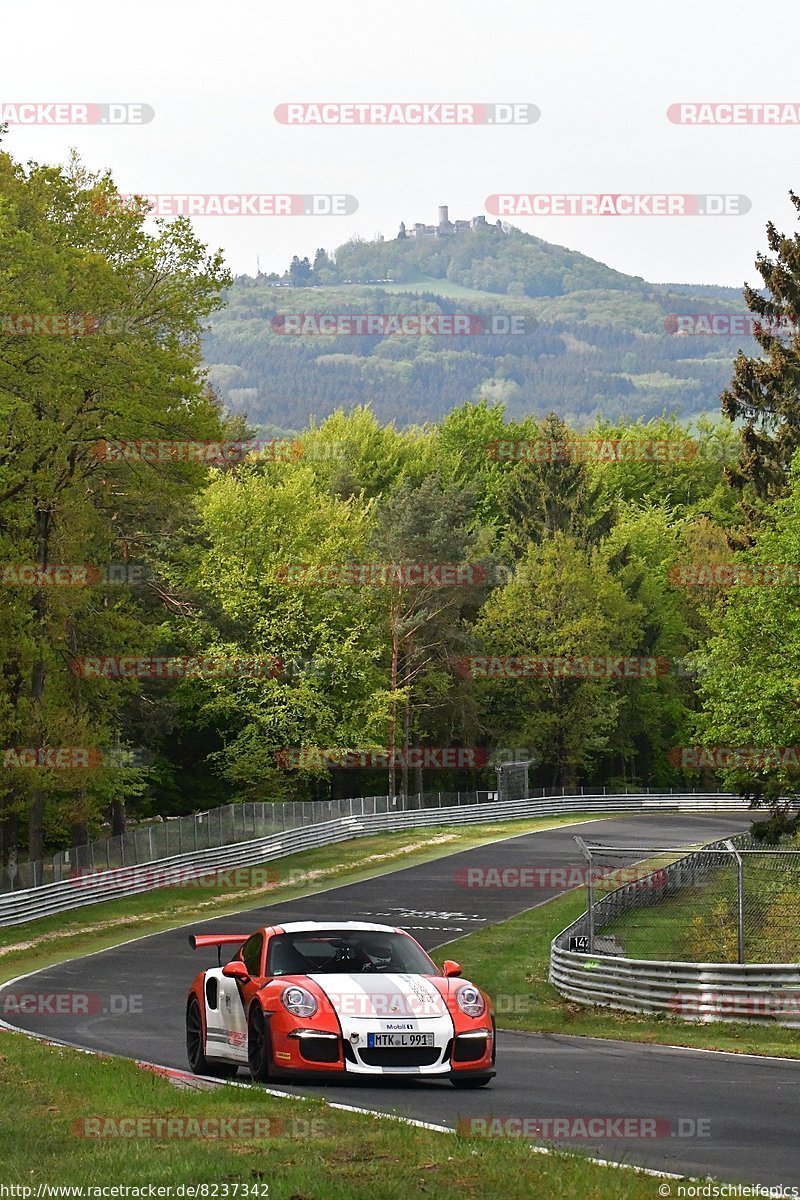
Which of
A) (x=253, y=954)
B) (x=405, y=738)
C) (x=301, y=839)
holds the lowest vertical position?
(x=301, y=839)

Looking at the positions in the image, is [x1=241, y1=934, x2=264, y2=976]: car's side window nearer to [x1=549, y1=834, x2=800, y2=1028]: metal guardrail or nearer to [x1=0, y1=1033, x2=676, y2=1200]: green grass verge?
[x1=0, y1=1033, x2=676, y2=1200]: green grass verge

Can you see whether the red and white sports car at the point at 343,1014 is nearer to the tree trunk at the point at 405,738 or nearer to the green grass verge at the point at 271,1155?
the green grass verge at the point at 271,1155

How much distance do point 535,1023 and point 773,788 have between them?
2358 cm

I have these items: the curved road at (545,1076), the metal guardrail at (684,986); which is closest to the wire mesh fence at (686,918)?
the metal guardrail at (684,986)

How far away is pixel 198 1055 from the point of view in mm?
15586

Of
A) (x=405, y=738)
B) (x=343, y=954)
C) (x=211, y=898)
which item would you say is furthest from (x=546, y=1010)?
(x=405, y=738)

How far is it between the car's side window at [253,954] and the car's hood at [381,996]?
64 centimetres

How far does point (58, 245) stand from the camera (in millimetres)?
43562

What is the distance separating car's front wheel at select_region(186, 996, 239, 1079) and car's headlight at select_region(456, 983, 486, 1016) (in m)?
2.28

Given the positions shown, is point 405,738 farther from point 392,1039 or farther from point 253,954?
point 392,1039

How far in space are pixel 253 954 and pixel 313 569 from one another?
58.4m

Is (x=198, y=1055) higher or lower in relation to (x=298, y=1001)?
lower

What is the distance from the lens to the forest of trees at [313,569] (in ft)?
140

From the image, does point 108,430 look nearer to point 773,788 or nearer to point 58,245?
point 58,245
